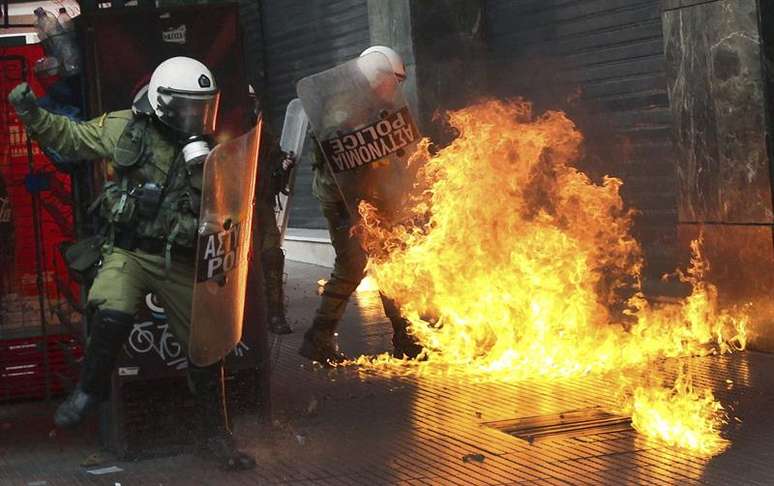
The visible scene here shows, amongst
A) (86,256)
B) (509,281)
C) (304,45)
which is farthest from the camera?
(304,45)

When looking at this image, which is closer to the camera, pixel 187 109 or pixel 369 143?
pixel 187 109

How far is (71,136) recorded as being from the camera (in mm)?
6211

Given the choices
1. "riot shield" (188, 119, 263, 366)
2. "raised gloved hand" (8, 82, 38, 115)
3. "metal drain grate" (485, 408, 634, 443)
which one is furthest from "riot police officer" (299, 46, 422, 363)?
"raised gloved hand" (8, 82, 38, 115)

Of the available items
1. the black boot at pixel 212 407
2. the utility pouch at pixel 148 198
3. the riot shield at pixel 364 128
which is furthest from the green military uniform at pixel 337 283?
the utility pouch at pixel 148 198

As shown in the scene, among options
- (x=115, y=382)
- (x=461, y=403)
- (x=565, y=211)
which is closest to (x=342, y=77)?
(x=565, y=211)

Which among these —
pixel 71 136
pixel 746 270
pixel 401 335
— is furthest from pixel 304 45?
pixel 71 136

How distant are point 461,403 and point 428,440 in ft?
2.78

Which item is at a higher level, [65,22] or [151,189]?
[65,22]

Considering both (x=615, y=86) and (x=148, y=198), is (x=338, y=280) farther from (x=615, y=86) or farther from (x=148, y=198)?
(x=615, y=86)

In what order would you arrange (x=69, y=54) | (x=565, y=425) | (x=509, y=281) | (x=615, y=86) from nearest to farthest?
(x=69, y=54) < (x=565, y=425) < (x=509, y=281) < (x=615, y=86)

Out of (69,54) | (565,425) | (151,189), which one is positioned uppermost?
(69,54)

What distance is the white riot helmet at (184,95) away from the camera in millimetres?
6117

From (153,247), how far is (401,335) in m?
2.99

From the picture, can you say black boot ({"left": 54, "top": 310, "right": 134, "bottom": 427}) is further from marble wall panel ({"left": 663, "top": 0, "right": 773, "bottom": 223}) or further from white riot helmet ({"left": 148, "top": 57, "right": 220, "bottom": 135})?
marble wall panel ({"left": 663, "top": 0, "right": 773, "bottom": 223})
